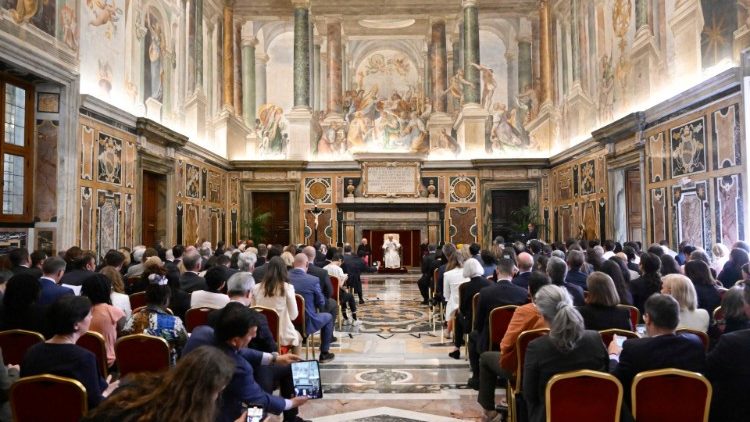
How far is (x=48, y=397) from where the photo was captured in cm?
282

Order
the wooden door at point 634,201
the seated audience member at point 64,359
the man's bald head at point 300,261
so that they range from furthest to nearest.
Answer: the wooden door at point 634,201
the man's bald head at point 300,261
the seated audience member at point 64,359

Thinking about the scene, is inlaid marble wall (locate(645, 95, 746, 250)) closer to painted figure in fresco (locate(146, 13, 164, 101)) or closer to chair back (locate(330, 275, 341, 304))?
chair back (locate(330, 275, 341, 304))

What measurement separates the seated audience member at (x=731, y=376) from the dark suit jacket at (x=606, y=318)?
3.02 ft

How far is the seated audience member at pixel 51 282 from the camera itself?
16.0 feet

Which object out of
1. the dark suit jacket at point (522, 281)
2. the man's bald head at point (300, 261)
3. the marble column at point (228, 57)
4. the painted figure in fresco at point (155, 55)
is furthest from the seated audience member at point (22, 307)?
the marble column at point (228, 57)

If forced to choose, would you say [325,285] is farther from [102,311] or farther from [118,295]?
[102,311]

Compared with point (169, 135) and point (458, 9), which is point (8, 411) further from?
point (458, 9)

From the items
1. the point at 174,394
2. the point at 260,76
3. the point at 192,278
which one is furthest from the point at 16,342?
the point at 260,76

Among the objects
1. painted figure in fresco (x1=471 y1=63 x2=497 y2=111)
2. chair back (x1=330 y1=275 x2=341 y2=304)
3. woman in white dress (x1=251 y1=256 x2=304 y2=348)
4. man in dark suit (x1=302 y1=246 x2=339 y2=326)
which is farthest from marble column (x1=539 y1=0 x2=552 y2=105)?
woman in white dress (x1=251 y1=256 x2=304 y2=348)

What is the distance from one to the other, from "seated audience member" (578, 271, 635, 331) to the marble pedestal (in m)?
16.8

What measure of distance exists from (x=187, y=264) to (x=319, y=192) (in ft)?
46.7

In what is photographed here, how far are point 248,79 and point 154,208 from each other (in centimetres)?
1020

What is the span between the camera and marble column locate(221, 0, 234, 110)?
66.3 ft

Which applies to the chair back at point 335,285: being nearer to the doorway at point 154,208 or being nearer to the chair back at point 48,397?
the chair back at point 48,397
